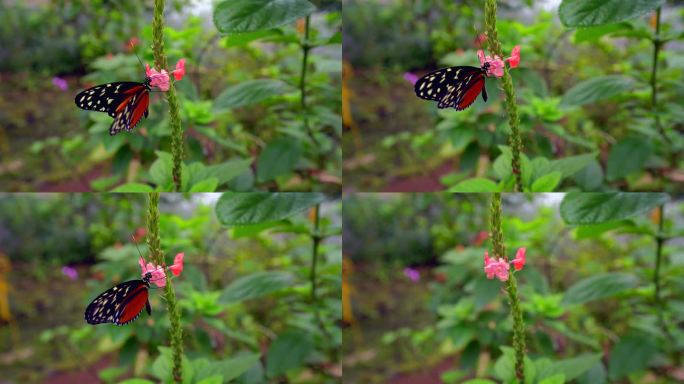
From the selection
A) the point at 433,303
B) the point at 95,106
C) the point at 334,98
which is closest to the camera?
the point at 95,106

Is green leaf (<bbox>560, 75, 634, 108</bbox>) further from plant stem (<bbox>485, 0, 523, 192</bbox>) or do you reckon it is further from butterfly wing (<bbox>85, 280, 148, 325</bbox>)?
butterfly wing (<bbox>85, 280, 148, 325</bbox>)

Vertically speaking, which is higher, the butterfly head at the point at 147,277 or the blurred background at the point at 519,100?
the blurred background at the point at 519,100

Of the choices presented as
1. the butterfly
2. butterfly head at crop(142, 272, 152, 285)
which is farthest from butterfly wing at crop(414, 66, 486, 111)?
butterfly head at crop(142, 272, 152, 285)

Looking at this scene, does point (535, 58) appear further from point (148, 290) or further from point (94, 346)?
point (94, 346)

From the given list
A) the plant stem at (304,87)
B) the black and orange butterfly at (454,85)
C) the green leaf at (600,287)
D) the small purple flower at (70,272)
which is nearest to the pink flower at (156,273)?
the small purple flower at (70,272)

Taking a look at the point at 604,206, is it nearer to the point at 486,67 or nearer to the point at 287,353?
the point at 486,67

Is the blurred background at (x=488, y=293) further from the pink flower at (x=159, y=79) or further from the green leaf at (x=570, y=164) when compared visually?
the pink flower at (x=159, y=79)

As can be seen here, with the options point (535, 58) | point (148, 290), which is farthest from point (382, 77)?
point (148, 290)
